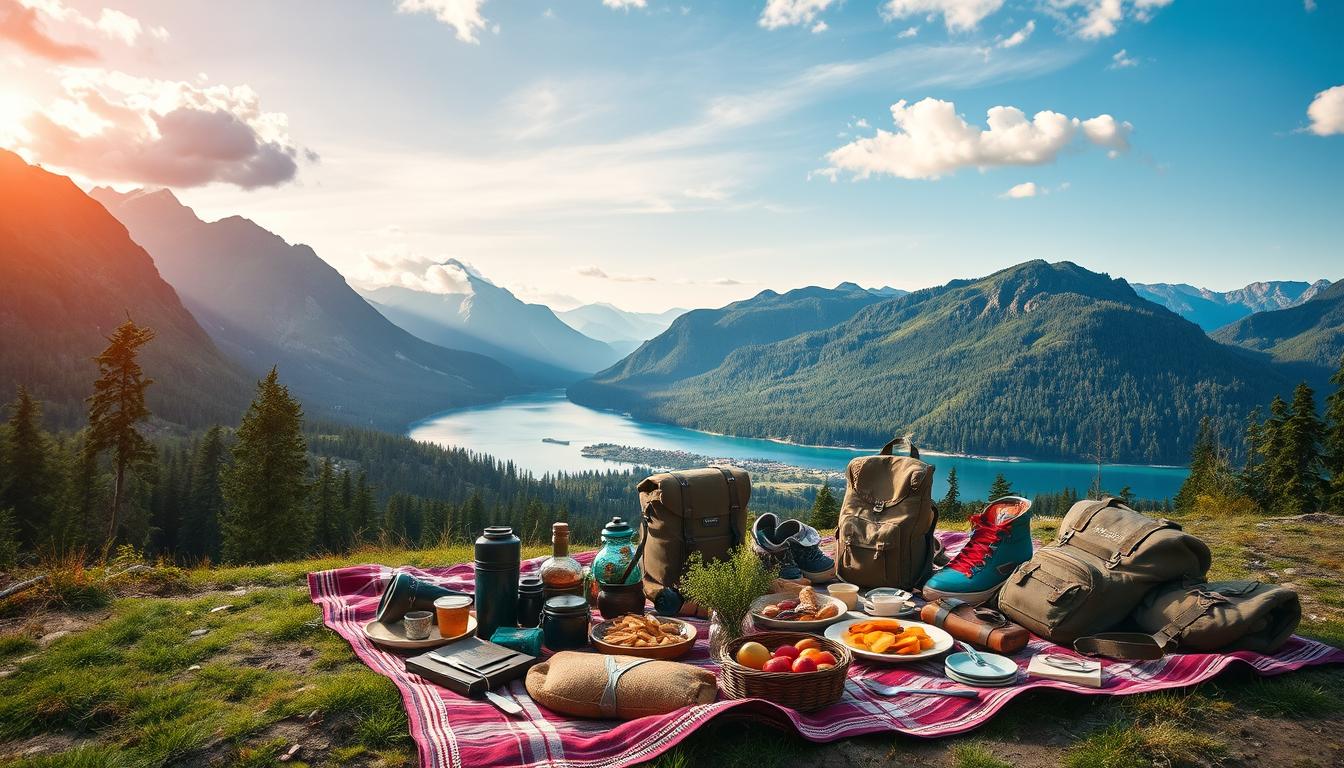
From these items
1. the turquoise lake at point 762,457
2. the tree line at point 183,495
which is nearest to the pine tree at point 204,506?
the tree line at point 183,495

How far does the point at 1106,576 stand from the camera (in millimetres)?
5590

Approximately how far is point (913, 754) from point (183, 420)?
129905mm

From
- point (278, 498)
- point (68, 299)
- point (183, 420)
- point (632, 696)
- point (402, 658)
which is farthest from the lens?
point (68, 299)

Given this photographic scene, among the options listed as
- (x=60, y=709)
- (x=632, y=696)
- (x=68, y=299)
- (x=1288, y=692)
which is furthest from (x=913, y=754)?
(x=68, y=299)

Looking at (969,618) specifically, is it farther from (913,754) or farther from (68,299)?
(68,299)

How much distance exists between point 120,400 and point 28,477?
16.5m

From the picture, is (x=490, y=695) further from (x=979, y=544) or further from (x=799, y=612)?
(x=979, y=544)

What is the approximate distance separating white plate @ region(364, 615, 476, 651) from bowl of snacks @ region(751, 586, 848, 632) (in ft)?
7.70

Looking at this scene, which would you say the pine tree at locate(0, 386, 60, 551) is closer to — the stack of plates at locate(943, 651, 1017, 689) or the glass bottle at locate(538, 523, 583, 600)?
the glass bottle at locate(538, 523, 583, 600)

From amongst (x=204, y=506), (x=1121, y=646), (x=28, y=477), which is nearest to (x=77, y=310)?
(x=204, y=506)

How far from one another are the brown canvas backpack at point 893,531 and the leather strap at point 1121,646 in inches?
70.2

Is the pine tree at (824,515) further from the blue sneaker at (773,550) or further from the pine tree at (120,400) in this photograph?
the pine tree at (120,400)

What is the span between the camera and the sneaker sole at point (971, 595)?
6371 mm

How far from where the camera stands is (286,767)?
13.0 feet
